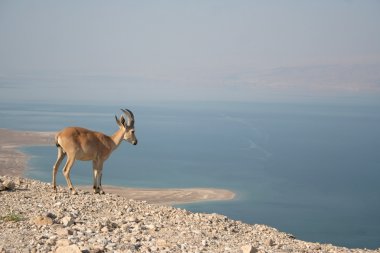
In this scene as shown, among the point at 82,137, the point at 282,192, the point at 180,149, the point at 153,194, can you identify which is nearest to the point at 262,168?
the point at 282,192

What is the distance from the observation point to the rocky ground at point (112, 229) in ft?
28.9

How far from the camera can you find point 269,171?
98500mm

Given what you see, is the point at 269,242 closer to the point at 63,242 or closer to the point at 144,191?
the point at 63,242

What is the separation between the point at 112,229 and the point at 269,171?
3536 inches

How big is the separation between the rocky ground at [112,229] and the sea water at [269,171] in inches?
1697

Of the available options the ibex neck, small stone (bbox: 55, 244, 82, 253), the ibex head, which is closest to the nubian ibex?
the ibex neck

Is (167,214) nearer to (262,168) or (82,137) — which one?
(82,137)

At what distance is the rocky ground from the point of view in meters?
8.82

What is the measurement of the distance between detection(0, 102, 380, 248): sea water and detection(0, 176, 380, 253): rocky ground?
141 feet

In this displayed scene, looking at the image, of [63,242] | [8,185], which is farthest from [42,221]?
[8,185]

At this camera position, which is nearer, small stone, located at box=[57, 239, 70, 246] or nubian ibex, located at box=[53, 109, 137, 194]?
small stone, located at box=[57, 239, 70, 246]

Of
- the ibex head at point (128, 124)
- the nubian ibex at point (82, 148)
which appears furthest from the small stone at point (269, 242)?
the ibex head at point (128, 124)

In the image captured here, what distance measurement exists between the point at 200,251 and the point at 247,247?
2.49 ft

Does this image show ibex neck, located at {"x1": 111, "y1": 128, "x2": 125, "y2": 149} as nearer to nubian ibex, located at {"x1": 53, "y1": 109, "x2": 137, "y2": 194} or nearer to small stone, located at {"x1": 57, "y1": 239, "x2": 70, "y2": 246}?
nubian ibex, located at {"x1": 53, "y1": 109, "x2": 137, "y2": 194}
